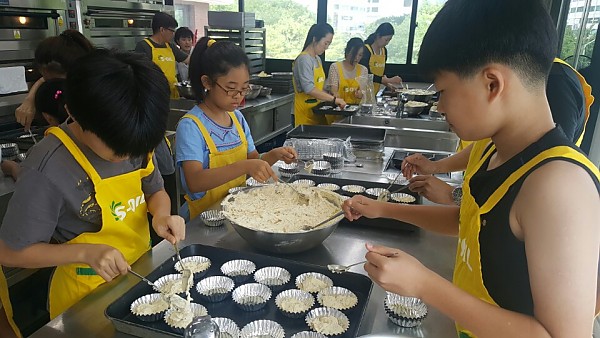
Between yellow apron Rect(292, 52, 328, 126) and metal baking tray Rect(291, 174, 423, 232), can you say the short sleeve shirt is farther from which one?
yellow apron Rect(292, 52, 328, 126)

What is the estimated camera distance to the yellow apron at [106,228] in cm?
116

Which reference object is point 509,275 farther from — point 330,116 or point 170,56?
point 170,56

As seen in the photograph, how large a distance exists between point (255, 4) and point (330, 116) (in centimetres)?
398

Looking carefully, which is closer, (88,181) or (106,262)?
(106,262)

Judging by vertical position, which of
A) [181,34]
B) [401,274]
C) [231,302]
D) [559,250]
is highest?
[181,34]

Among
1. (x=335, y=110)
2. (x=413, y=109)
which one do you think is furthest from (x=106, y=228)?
(x=413, y=109)

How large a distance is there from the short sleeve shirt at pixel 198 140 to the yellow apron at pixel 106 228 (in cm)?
36

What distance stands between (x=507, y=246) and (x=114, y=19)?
3.79m

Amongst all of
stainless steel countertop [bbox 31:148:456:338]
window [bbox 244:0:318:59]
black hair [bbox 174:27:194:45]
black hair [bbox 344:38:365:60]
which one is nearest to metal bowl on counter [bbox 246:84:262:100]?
black hair [bbox 344:38:365:60]

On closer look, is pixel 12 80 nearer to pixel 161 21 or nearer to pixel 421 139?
pixel 161 21

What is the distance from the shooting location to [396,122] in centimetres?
312

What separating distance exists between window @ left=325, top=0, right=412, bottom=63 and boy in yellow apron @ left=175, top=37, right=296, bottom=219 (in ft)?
16.3

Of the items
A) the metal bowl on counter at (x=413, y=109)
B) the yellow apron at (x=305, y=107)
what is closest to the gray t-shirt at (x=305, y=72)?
the yellow apron at (x=305, y=107)

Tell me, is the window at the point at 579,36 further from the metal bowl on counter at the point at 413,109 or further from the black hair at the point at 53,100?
the black hair at the point at 53,100
